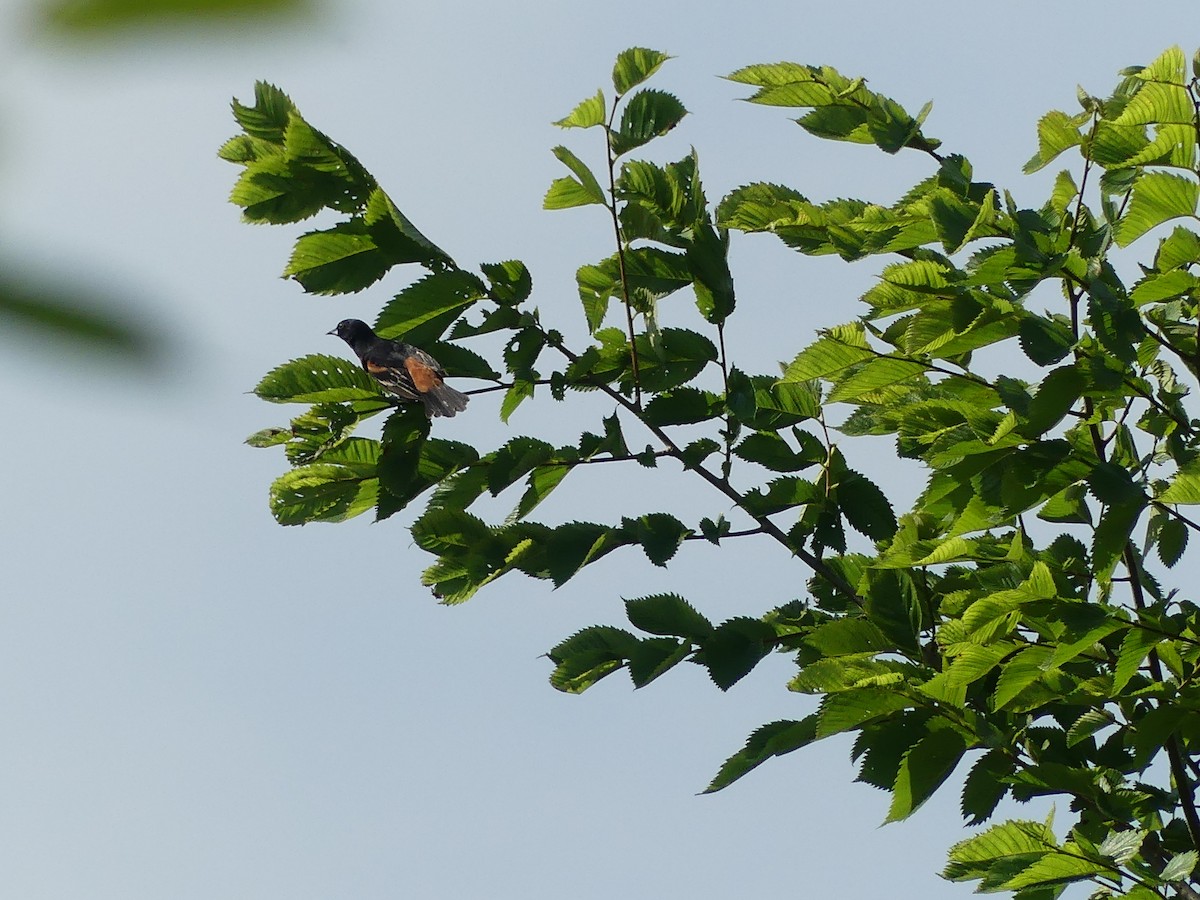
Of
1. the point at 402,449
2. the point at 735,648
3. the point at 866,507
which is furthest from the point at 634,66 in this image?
the point at 735,648

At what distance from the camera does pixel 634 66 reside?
3543 mm

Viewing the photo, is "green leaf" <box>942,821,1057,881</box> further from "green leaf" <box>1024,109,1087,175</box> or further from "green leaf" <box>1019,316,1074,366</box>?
"green leaf" <box>1024,109,1087,175</box>

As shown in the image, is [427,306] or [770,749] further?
[427,306]

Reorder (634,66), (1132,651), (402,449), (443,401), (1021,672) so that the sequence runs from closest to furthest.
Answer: (1132,651), (1021,672), (634,66), (402,449), (443,401)

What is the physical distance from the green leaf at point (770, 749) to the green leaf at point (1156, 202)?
1.60 m

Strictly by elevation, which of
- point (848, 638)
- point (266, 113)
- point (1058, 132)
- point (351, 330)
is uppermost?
point (351, 330)

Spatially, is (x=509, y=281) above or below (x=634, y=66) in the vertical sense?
below

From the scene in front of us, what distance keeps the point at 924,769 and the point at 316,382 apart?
1940 millimetres

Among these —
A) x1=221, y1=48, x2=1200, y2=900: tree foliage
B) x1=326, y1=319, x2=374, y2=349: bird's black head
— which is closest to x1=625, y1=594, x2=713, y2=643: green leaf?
x1=221, y1=48, x2=1200, y2=900: tree foliage

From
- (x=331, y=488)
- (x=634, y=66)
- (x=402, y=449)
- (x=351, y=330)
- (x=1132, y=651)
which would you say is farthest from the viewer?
(x=351, y=330)

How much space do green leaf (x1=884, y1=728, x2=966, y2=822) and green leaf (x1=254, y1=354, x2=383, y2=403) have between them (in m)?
1.77

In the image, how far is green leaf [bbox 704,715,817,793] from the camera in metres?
3.55

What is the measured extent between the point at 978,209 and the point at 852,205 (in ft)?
1.54

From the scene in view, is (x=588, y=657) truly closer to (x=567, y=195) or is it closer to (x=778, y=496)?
(x=778, y=496)
